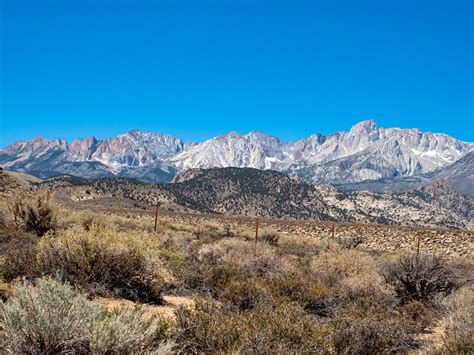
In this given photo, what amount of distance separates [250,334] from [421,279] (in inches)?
311

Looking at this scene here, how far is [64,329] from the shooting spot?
5.26m

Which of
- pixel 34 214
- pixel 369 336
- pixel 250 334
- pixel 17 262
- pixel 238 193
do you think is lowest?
pixel 369 336

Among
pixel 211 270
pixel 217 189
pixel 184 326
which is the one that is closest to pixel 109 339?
pixel 184 326

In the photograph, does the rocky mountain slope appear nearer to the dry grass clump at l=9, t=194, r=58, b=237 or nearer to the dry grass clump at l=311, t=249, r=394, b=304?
the dry grass clump at l=9, t=194, r=58, b=237

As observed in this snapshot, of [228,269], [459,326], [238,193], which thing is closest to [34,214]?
[228,269]

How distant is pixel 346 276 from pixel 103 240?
22.0ft

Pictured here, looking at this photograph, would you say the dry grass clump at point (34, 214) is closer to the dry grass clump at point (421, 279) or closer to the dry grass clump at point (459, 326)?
the dry grass clump at point (421, 279)

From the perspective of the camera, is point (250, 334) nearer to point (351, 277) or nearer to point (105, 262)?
point (105, 262)

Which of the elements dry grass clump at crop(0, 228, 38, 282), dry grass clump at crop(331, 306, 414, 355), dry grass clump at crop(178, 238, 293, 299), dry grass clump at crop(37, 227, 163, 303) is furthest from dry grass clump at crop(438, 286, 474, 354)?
dry grass clump at crop(0, 228, 38, 282)

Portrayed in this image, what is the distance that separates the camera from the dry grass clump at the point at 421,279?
484 inches

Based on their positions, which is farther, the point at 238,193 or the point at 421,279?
the point at 238,193

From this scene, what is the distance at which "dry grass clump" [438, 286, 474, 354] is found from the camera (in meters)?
6.53

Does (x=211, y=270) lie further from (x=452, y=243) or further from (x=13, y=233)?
(x=452, y=243)

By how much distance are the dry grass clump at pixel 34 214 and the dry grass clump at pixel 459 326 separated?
13593 millimetres
